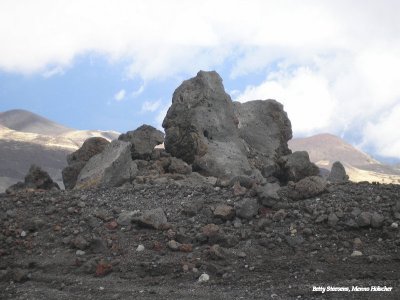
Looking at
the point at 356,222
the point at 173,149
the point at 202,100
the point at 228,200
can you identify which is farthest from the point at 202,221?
the point at 202,100

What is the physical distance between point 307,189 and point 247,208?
67.3 inches

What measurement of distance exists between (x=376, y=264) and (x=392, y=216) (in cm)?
181

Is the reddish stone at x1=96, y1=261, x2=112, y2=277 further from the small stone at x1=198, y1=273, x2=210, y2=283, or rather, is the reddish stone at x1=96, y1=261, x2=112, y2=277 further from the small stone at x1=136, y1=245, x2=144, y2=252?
the small stone at x1=198, y1=273, x2=210, y2=283

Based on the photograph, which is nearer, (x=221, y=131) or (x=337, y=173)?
(x=337, y=173)

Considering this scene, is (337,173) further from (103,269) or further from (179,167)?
(103,269)

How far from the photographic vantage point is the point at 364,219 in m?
10.4

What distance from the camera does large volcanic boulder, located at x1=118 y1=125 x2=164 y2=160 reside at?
2136 centimetres

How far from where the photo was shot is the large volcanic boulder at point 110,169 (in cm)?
1694

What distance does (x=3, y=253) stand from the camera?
11062mm

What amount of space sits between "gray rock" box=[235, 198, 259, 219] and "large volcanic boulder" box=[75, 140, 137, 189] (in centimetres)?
658

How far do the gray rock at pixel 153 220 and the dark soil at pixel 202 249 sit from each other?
150mm

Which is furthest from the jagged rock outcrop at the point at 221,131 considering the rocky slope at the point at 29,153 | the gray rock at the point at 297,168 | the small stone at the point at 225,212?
the rocky slope at the point at 29,153

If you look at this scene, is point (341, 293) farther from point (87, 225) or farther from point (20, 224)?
point (20, 224)

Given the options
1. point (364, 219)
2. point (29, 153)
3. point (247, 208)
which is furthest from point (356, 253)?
point (29, 153)
